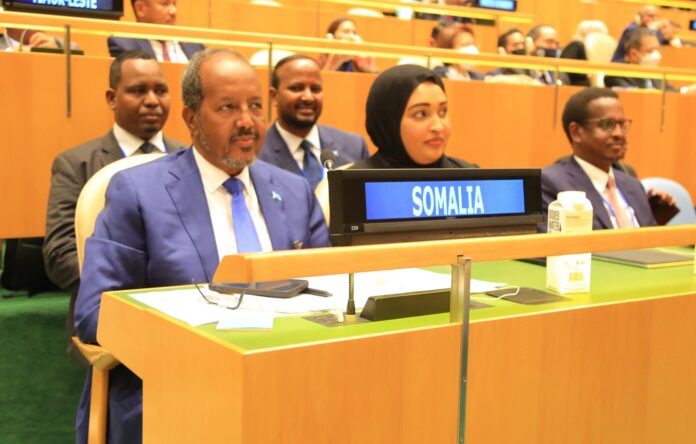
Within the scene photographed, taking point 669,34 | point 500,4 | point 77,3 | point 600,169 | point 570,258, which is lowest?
point 570,258

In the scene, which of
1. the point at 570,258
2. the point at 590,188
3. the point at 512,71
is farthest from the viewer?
the point at 512,71

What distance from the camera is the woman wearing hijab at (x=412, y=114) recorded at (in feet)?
7.79

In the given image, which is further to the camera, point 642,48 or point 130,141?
point 642,48

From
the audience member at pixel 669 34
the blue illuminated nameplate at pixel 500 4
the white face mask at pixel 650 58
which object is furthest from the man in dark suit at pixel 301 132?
the audience member at pixel 669 34

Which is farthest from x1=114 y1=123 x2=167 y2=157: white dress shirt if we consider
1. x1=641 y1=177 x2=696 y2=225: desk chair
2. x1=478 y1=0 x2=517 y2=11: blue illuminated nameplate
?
x1=478 y1=0 x2=517 y2=11: blue illuminated nameplate

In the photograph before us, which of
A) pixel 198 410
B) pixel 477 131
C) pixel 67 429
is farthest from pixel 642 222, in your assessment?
pixel 198 410

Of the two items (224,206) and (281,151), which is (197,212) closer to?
(224,206)

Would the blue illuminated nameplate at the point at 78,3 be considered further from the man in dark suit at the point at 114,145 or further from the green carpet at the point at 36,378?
the green carpet at the point at 36,378

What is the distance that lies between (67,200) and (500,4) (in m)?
5.80

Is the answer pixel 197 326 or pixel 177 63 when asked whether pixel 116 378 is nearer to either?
pixel 197 326

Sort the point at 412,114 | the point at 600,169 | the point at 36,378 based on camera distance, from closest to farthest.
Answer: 1. the point at 412,114
2. the point at 36,378
3. the point at 600,169

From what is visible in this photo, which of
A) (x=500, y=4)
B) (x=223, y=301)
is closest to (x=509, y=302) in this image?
(x=223, y=301)

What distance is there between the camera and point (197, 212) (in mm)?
1883

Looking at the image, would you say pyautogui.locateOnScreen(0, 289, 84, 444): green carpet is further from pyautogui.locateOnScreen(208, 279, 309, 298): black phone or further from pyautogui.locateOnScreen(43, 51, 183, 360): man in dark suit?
pyautogui.locateOnScreen(208, 279, 309, 298): black phone
